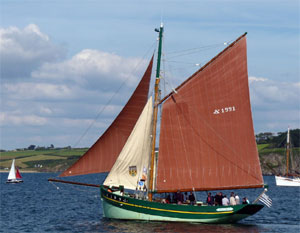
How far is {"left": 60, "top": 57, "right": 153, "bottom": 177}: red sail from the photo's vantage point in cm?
5384

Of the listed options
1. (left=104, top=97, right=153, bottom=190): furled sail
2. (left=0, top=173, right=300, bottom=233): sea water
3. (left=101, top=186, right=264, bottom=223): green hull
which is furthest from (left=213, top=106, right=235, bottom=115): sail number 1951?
(left=0, top=173, right=300, bottom=233): sea water

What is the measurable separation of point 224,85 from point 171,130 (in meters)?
6.32

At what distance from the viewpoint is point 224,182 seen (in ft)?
173

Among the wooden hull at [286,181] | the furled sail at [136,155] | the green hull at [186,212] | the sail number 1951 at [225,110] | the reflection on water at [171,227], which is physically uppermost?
the wooden hull at [286,181]

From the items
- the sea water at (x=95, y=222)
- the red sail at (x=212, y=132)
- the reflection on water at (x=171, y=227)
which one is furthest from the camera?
the red sail at (x=212, y=132)

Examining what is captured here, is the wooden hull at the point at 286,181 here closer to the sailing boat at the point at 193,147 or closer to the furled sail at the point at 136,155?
the sailing boat at the point at 193,147

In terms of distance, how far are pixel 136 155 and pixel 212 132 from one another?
7366 mm

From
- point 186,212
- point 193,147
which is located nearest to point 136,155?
point 193,147

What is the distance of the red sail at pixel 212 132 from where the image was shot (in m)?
52.5

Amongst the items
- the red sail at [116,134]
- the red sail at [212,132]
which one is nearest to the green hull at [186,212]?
the red sail at [212,132]

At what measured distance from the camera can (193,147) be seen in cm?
5328

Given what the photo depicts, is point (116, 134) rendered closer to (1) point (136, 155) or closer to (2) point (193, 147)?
(1) point (136, 155)

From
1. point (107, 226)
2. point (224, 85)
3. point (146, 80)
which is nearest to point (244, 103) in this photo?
point (224, 85)

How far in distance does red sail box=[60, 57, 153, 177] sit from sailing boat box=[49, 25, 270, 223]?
0.30 ft
